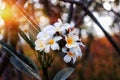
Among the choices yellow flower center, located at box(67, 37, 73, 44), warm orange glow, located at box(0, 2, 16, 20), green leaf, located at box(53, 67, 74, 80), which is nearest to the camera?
yellow flower center, located at box(67, 37, 73, 44)

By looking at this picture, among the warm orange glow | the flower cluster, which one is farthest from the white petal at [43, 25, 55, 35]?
the warm orange glow

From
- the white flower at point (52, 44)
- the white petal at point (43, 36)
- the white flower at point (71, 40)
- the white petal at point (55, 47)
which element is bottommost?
the white flower at point (71, 40)

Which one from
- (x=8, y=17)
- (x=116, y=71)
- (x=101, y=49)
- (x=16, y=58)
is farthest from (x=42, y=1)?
(x=101, y=49)

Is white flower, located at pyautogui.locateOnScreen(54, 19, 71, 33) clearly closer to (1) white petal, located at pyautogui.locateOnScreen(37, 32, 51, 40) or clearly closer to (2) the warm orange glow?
(1) white petal, located at pyautogui.locateOnScreen(37, 32, 51, 40)

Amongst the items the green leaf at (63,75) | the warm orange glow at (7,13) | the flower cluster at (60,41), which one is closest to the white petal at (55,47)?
the flower cluster at (60,41)

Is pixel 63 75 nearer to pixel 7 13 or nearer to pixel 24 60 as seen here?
pixel 24 60

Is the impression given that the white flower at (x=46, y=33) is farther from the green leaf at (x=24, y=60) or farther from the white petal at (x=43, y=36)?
the green leaf at (x=24, y=60)
